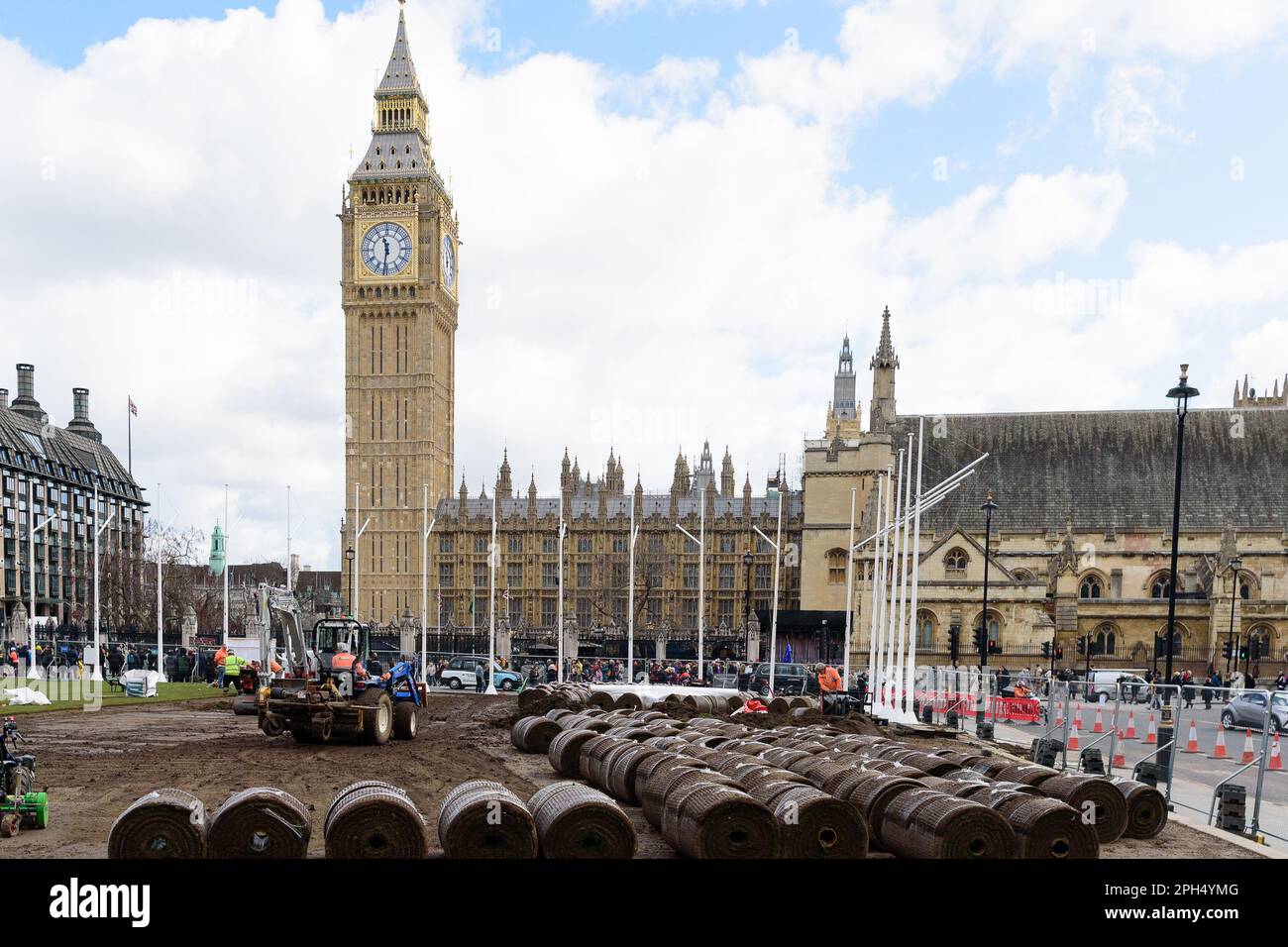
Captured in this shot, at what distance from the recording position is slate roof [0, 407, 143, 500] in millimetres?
94312

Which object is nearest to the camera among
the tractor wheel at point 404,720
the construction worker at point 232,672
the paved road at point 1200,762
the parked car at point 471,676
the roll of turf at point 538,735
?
the paved road at point 1200,762

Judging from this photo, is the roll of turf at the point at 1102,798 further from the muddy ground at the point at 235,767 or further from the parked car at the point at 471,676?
the parked car at the point at 471,676

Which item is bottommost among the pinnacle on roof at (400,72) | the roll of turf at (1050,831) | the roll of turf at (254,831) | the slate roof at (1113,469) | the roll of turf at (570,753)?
the roll of turf at (570,753)

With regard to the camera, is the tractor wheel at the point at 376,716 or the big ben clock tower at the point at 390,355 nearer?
the tractor wheel at the point at 376,716

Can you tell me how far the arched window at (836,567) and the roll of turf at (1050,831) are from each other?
6013 cm

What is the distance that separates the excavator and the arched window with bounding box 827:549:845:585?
48.3 m

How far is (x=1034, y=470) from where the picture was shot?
71.6 meters

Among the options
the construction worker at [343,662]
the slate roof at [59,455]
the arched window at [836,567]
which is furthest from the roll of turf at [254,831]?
the slate roof at [59,455]

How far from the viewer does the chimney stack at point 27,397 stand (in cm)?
10806

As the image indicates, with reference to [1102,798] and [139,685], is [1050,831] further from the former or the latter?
[139,685]

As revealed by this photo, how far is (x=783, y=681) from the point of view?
Answer: 47031 millimetres
